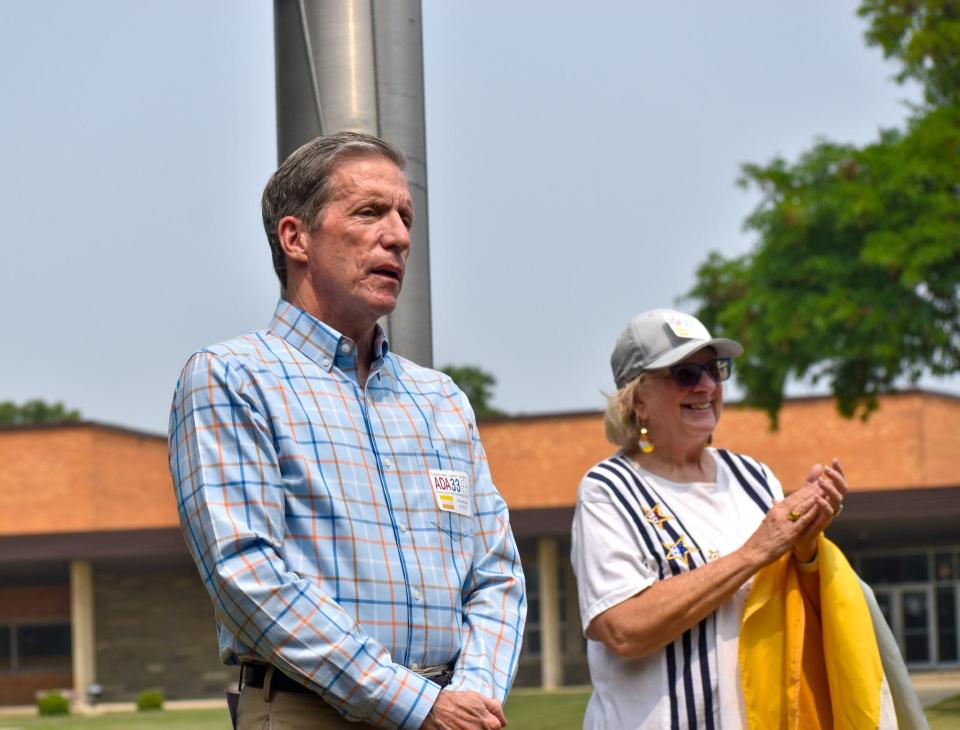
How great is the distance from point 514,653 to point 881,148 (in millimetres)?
20784

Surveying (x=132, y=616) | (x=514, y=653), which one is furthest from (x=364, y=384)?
(x=132, y=616)

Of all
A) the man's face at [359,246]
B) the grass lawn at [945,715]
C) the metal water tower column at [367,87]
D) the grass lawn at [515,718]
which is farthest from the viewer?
the grass lawn at [515,718]

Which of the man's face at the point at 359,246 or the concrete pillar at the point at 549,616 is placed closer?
the man's face at the point at 359,246

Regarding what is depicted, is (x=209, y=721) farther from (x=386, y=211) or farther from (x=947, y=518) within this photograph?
(x=386, y=211)

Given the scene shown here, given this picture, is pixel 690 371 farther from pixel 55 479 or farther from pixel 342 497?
pixel 55 479

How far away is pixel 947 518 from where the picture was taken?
3472 centimetres

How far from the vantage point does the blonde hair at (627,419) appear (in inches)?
171

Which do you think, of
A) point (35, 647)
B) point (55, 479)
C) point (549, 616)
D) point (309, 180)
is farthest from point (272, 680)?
point (55, 479)

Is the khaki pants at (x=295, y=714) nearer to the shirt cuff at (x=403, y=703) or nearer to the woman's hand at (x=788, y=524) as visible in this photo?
the shirt cuff at (x=403, y=703)

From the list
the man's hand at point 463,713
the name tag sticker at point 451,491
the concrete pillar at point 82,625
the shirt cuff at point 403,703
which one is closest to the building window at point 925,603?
the concrete pillar at point 82,625

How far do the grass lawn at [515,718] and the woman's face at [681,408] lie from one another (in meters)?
10.4

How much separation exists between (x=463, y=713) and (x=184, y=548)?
35615 mm

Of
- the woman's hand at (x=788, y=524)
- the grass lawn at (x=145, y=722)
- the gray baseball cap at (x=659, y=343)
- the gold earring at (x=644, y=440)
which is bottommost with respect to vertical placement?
the grass lawn at (x=145, y=722)

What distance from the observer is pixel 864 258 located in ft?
72.9
